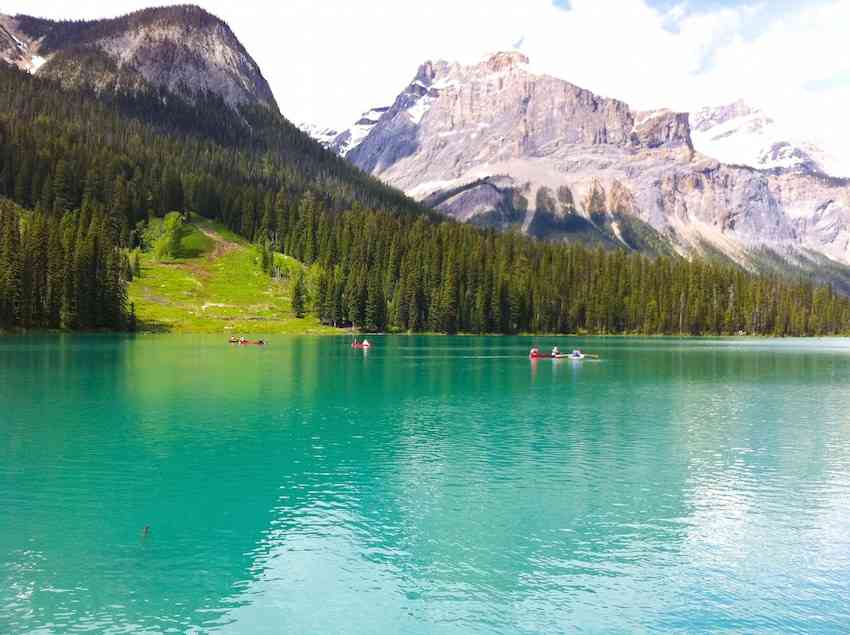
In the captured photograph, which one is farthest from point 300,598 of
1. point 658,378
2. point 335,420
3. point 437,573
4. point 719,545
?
point 658,378

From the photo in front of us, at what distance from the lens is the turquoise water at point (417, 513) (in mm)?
24375

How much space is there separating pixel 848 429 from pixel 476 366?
58.5 meters

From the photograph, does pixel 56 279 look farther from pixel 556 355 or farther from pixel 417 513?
pixel 417 513

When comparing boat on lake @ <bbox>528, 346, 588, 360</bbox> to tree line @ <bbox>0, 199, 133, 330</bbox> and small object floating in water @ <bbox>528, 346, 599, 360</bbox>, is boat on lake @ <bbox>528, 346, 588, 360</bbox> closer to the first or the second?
small object floating in water @ <bbox>528, 346, 599, 360</bbox>

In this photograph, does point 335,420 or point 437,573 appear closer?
point 437,573

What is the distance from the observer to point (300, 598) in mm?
25094

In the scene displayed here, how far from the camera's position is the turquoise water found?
24.4 m

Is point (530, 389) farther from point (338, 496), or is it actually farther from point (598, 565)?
point (598, 565)

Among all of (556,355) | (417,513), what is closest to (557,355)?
(556,355)

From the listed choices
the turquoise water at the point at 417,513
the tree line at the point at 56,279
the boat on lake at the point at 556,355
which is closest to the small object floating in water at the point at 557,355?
the boat on lake at the point at 556,355

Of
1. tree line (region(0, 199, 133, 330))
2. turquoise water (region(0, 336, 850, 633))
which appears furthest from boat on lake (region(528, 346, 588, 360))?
tree line (region(0, 199, 133, 330))

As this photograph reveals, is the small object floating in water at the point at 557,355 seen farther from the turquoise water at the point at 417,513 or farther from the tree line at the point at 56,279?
the tree line at the point at 56,279

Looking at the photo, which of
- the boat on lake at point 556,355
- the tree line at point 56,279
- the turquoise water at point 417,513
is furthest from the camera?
the tree line at point 56,279

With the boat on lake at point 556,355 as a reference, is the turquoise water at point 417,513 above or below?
below
